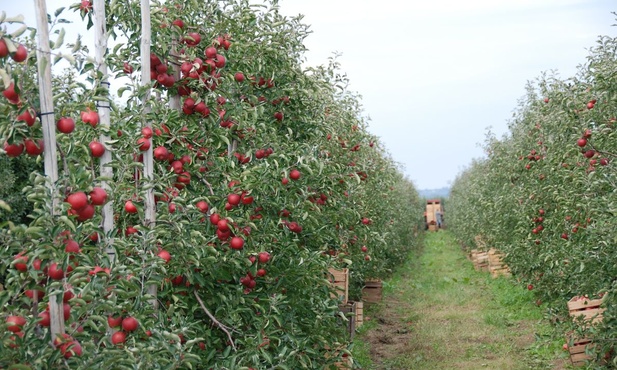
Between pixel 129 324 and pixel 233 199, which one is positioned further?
pixel 233 199

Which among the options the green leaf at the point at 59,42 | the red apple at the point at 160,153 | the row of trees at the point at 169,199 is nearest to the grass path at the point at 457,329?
the row of trees at the point at 169,199

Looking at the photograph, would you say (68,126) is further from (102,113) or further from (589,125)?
(589,125)

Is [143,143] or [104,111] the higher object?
[104,111]

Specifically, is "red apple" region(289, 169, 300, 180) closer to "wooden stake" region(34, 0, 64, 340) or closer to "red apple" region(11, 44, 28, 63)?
"wooden stake" region(34, 0, 64, 340)

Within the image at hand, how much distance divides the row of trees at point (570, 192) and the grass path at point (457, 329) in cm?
60

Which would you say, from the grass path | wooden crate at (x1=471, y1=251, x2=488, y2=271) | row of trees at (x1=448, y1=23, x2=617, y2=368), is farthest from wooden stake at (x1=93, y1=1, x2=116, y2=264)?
wooden crate at (x1=471, y1=251, x2=488, y2=271)

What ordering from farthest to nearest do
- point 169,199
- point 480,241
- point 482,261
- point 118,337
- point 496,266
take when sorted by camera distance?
point 480,241 → point 482,261 → point 496,266 → point 169,199 → point 118,337

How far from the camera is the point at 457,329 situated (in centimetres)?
957

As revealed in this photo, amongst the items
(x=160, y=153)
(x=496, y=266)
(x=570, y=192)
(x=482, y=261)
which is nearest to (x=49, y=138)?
(x=160, y=153)

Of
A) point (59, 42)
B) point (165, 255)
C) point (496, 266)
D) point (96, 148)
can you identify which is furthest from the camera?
point (496, 266)

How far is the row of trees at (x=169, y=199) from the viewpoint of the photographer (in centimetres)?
220

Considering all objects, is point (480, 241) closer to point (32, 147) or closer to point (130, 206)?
point (130, 206)

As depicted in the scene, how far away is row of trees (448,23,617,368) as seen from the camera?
5105mm

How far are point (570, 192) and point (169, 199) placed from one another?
424cm
